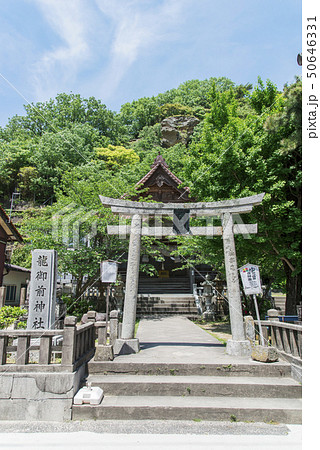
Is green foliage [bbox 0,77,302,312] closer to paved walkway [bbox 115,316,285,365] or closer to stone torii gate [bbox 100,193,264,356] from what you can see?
stone torii gate [bbox 100,193,264,356]

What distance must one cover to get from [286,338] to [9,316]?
954 centimetres

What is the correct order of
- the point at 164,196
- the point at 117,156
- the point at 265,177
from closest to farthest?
the point at 265,177 → the point at 164,196 → the point at 117,156

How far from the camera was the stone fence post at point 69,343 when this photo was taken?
5238mm

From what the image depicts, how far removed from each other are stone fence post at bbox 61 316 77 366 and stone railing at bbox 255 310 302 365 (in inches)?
182

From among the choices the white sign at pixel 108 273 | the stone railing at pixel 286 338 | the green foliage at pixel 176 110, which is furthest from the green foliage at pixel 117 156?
the stone railing at pixel 286 338

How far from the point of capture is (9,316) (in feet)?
34.0

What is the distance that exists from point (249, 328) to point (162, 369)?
9.70 feet

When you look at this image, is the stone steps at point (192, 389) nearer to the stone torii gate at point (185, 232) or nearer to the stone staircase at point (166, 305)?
the stone torii gate at point (185, 232)

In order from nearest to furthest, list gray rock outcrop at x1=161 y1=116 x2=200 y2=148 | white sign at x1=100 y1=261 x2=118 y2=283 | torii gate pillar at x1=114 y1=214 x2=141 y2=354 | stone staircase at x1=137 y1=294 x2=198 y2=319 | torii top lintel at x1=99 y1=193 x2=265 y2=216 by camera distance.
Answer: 1. torii gate pillar at x1=114 y1=214 x2=141 y2=354
2. torii top lintel at x1=99 y1=193 x2=265 y2=216
3. white sign at x1=100 y1=261 x2=118 y2=283
4. stone staircase at x1=137 y1=294 x2=198 y2=319
5. gray rock outcrop at x1=161 y1=116 x2=200 y2=148

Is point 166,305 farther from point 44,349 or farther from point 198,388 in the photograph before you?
point 44,349

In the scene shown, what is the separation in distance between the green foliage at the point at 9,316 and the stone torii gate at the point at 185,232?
14.5ft

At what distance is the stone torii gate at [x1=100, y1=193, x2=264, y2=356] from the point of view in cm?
720

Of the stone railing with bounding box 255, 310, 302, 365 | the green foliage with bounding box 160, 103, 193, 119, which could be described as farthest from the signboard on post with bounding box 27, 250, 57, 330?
the green foliage with bounding box 160, 103, 193, 119

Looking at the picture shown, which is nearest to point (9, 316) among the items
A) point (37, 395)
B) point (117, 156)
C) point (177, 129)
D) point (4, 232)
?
point (37, 395)
